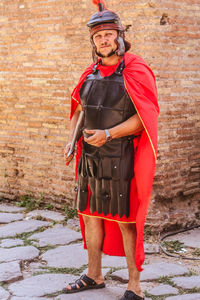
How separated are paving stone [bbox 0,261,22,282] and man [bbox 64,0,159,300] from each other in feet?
3.25

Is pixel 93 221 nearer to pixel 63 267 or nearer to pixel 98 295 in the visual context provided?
pixel 98 295

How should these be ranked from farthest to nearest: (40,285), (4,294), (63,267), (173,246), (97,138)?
(173,246) < (63,267) < (40,285) < (4,294) < (97,138)

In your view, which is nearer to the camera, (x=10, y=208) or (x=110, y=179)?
(x=110, y=179)

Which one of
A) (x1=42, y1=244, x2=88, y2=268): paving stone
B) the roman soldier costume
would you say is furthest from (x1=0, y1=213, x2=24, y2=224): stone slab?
the roman soldier costume

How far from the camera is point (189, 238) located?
17.4ft

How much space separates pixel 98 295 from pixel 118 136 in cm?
129

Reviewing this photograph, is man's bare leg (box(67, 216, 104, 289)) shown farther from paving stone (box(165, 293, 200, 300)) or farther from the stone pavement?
paving stone (box(165, 293, 200, 300))

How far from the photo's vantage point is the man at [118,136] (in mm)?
3494

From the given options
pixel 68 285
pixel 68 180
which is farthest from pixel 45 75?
pixel 68 285

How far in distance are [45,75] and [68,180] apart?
53.3 inches

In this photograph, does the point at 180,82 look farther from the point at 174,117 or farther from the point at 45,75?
the point at 45,75

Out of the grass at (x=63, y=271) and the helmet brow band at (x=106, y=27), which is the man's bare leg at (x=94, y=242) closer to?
the grass at (x=63, y=271)

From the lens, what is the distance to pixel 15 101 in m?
6.68

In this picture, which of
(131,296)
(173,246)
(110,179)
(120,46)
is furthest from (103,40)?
(173,246)
